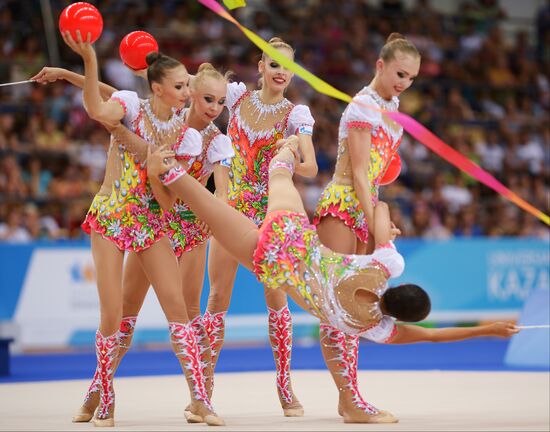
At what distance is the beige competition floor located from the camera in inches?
177

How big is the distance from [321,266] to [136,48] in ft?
5.01

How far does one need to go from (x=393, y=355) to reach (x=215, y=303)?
4182 mm

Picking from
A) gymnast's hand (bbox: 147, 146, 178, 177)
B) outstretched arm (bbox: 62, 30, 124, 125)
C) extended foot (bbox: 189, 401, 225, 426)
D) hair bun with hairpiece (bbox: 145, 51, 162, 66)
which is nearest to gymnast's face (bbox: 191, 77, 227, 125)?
hair bun with hairpiece (bbox: 145, 51, 162, 66)

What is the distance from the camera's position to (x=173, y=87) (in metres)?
4.60

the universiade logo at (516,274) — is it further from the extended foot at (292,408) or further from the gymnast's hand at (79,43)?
the gymnast's hand at (79,43)

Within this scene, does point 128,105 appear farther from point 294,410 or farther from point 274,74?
point 294,410

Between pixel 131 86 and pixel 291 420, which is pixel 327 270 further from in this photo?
pixel 131 86

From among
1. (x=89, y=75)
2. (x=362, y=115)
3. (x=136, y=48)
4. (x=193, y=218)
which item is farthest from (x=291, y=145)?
(x=89, y=75)

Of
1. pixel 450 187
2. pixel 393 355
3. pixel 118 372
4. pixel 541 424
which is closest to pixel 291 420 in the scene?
pixel 541 424

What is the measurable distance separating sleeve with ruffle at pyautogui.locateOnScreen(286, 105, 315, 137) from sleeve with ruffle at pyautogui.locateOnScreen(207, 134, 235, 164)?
0.42m

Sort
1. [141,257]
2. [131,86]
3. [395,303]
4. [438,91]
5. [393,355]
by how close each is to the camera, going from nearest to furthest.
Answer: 1. [395,303]
2. [141,257]
3. [393,355]
4. [131,86]
5. [438,91]

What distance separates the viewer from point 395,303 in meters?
4.11

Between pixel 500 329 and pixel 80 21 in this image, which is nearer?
pixel 500 329

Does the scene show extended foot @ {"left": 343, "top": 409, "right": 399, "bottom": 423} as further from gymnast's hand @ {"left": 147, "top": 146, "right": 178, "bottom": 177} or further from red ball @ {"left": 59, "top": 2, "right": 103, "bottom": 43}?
red ball @ {"left": 59, "top": 2, "right": 103, "bottom": 43}
